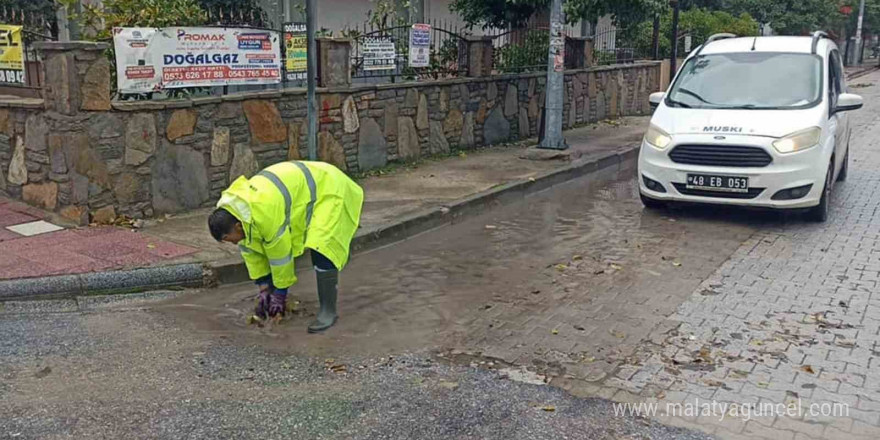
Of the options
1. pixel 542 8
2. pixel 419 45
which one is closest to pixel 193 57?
pixel 419 45

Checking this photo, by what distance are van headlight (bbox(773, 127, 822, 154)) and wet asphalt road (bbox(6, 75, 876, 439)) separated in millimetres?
1217

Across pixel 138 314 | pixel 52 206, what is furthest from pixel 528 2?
Result: pixel 138 314

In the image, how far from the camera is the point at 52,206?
304 inches

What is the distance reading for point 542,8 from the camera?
1359 centimetres

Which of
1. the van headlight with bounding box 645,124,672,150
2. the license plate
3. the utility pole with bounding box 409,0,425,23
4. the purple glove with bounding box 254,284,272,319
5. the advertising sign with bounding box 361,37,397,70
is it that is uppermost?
the utility pole with bounding box 409,0,425,23

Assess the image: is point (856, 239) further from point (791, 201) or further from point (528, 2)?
point (528, 2)

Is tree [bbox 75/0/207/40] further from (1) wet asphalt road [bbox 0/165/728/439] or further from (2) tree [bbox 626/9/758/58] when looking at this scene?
(2) tree [bbox 626/9/758/58]

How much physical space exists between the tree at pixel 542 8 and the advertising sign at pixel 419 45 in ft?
6.00

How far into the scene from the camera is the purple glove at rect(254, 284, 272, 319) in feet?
18.4

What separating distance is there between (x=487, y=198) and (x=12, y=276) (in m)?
5.02

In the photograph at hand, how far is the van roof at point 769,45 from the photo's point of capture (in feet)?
31.6

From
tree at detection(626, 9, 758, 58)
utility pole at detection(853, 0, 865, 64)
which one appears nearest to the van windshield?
tree at detection(626, 9, 758, 58)

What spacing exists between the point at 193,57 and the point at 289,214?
3748mm

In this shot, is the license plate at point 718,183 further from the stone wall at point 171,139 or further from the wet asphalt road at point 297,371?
the stone wall at point 171,139
